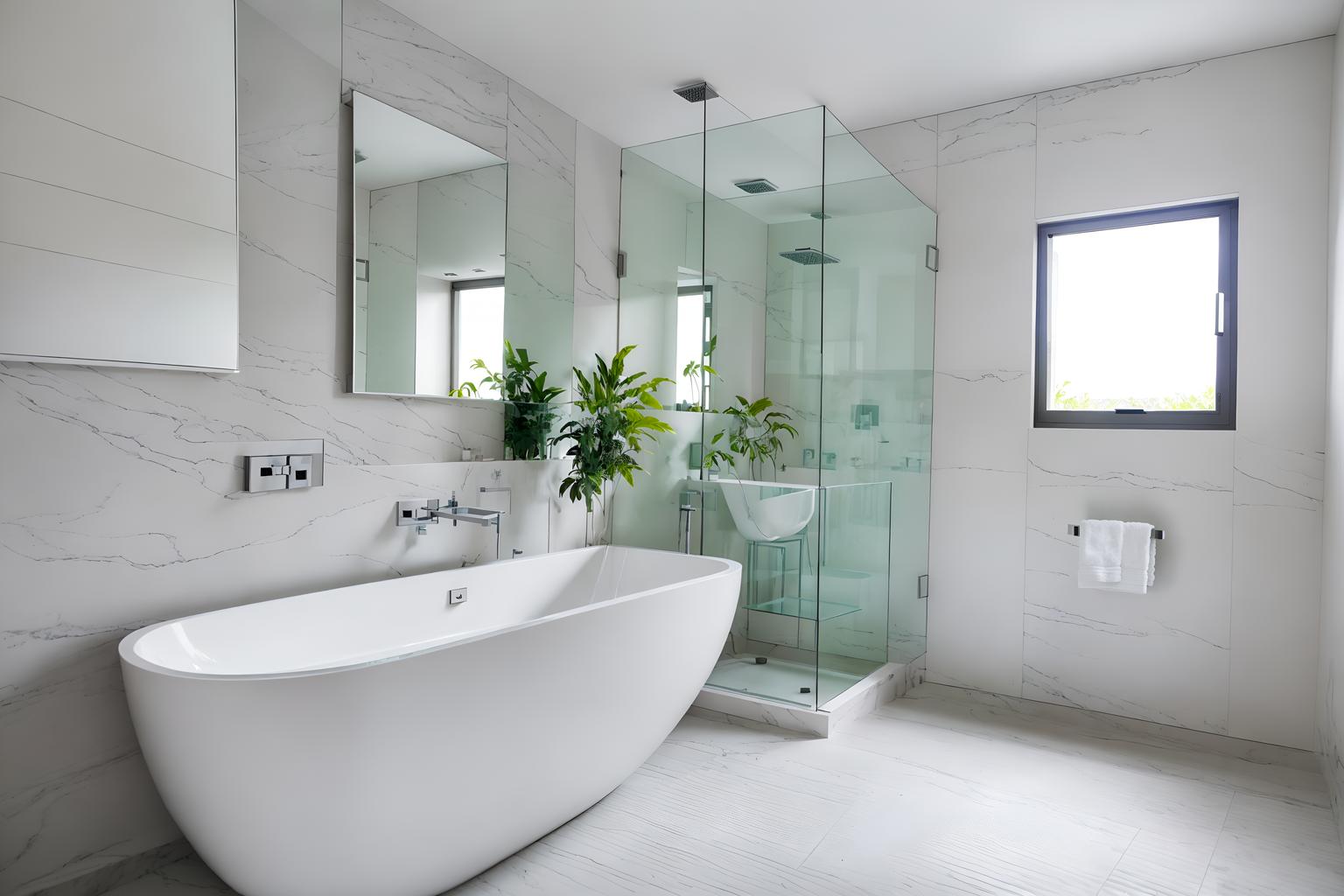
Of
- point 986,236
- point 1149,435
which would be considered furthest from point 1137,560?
point 986,236

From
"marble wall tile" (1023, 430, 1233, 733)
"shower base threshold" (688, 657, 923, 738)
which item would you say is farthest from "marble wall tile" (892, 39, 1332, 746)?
"shower base threshold" (688, 657, 923, 738)

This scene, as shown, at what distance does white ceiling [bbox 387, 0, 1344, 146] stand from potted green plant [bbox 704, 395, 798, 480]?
4.34 feet

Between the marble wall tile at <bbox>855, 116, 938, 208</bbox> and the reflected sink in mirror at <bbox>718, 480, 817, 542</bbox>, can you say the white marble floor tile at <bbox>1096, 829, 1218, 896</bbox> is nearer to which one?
the reflected sink in mirror at <bbox>718, 480, 817, 542</bbox>

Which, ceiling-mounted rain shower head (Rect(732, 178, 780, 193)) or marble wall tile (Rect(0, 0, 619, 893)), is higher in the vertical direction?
ceiling-mounted rain shower head (Rect(732, 178, 780, 193))

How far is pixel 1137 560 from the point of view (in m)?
3.07

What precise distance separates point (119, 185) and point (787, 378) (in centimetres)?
215

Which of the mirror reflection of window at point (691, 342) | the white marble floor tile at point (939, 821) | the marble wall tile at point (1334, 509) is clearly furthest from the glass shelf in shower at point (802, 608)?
the marble wall tile at point (1334, 509)

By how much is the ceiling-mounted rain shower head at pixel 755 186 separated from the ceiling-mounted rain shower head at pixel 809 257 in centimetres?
28

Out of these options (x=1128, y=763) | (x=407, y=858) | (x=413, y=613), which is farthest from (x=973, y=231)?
(x=407, y=858)

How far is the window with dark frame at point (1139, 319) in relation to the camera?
309 centimetres

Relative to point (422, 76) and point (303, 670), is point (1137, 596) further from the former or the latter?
point (422, 76)

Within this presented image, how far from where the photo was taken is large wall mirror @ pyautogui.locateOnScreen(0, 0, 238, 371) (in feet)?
5.72

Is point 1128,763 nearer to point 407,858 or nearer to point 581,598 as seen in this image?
point 581,598

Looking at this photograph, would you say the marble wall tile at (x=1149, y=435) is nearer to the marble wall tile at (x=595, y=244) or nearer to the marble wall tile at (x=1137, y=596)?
the marble wall tile at (x=1137, y=596)
